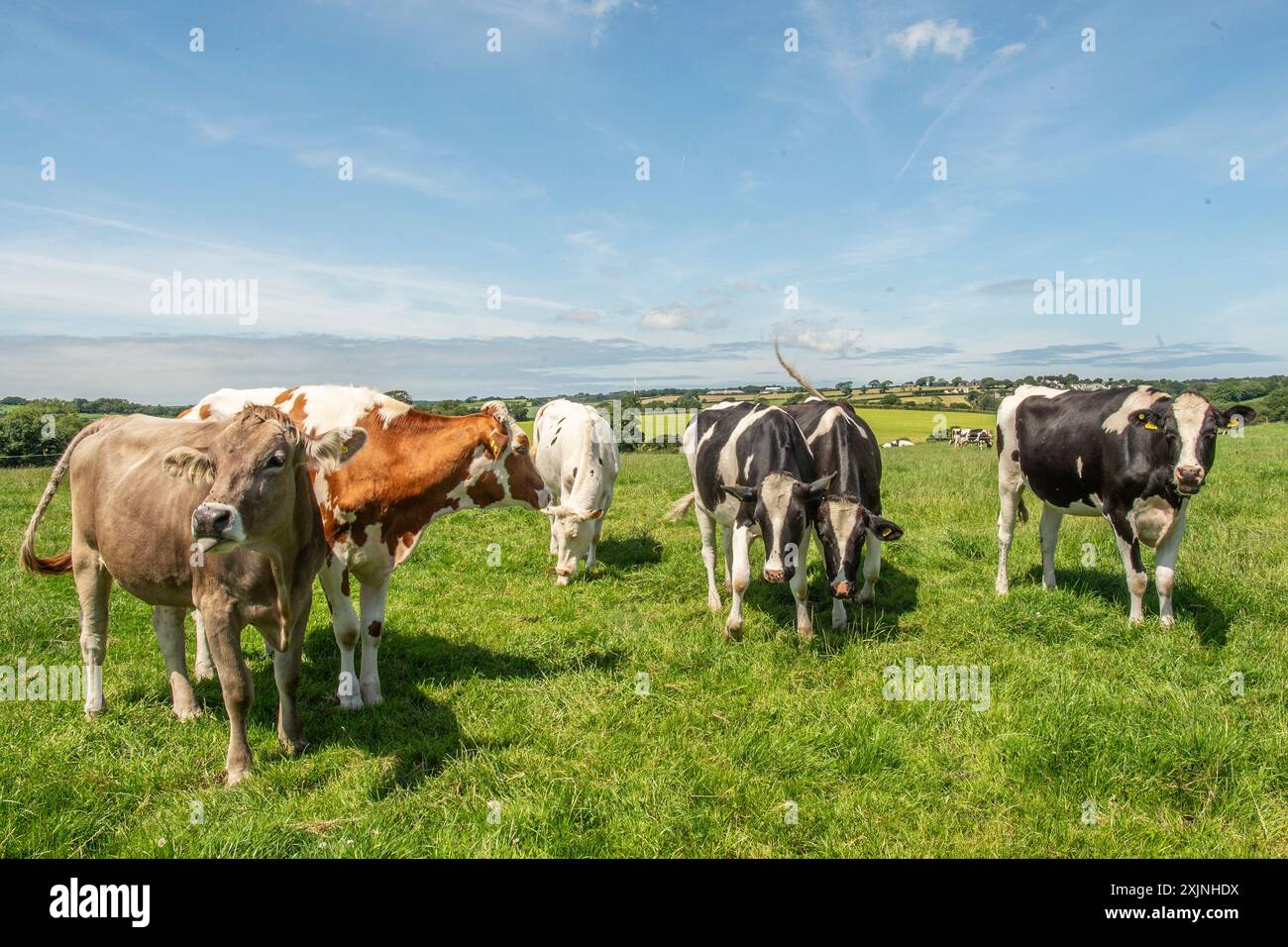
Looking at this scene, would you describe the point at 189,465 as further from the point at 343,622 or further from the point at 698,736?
the point at 698,736

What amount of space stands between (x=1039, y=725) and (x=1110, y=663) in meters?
1.76

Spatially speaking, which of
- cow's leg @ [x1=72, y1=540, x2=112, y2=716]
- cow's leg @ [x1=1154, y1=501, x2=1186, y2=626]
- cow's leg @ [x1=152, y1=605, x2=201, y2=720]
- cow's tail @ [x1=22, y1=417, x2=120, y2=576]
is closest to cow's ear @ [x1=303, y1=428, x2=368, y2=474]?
cow's leg @ [x1=152, y1=605, x2=201, y2=720]

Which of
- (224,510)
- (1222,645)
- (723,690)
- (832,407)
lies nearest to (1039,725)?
(723,690)

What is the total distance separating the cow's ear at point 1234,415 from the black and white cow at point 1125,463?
0.04ft

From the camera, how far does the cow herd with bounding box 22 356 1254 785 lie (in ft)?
13.9

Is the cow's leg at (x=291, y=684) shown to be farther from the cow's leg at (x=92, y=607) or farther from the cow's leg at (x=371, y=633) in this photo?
the cow's leg at (x=92, y=607)

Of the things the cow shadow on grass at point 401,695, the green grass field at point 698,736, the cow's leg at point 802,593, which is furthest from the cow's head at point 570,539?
the cow's leg at point 802,593

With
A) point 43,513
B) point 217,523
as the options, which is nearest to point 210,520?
point 217,523

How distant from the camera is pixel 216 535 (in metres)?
3.57

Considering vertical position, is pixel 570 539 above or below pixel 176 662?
above

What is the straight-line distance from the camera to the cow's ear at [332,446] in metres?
4.31

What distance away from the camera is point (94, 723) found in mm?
4949

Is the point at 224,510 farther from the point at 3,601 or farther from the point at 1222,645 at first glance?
the point at 1222,645

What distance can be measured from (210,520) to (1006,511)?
8.43 m
